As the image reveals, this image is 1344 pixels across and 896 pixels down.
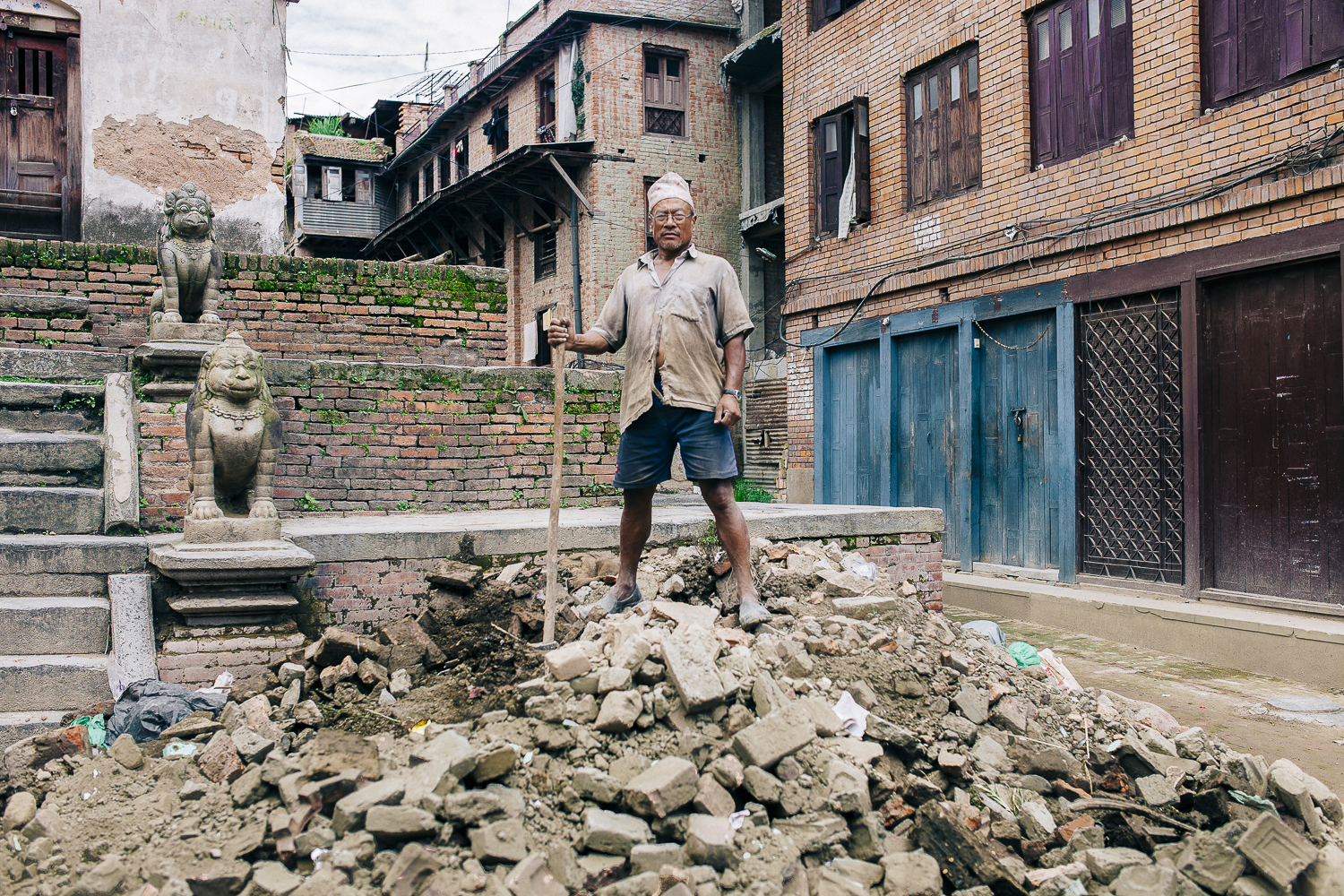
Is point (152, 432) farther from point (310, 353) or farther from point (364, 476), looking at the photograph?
point (310, 353)

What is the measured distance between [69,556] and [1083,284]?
26.4 ft

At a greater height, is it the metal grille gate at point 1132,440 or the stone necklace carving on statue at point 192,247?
the stone necklace carving on statue at point 192,247

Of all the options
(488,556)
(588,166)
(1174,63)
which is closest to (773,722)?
(488,556)

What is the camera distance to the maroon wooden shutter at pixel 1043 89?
9.22 metres

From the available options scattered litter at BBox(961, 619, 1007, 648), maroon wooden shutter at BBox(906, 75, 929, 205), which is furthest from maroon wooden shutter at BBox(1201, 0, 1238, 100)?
scattered litter at BBox(961, 619, 1007, 648)

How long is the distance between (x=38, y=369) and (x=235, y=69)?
4836 millimetres

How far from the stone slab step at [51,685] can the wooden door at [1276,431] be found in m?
7.64

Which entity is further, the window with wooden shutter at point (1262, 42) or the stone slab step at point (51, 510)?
the window with wooden shutter at point (1262, 42)

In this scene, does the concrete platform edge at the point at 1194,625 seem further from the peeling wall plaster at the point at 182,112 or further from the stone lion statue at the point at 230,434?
the peeling wall plaster at the point at 182,112

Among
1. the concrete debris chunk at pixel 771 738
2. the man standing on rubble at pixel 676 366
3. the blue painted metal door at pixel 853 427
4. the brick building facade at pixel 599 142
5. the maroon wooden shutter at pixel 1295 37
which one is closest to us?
the concrete debris chunk at pixel 771 738

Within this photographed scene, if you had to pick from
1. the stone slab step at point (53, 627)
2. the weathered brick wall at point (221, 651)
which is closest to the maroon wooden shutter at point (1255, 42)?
the weathered brick wall at point (221, 651)

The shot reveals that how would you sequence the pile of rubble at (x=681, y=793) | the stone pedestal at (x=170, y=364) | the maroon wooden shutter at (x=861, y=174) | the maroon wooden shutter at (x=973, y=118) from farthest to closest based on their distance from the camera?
the maroon wooden shutter at (x=861, y=174) → the maroon wooden shutter at (x=973, y=118) → the stone pedestal at (x=170, y=364) → the pile of rubble at (x=681, y=793)

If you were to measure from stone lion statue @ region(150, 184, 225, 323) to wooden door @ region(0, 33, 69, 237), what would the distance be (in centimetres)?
397

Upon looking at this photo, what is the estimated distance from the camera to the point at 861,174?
37.6 ft
